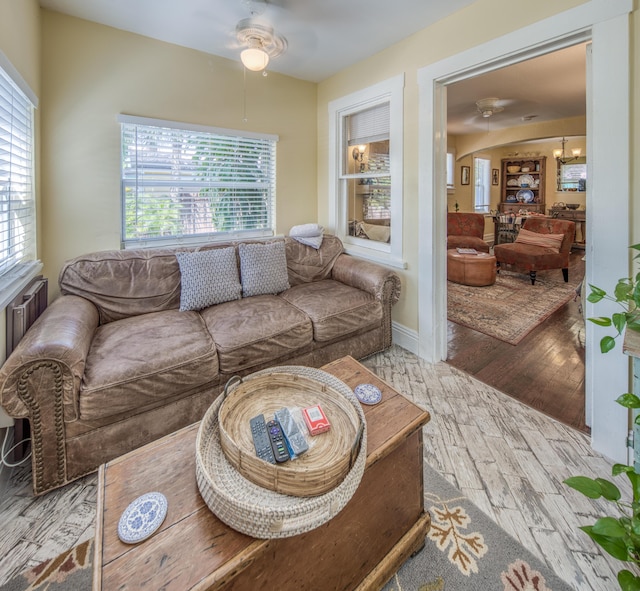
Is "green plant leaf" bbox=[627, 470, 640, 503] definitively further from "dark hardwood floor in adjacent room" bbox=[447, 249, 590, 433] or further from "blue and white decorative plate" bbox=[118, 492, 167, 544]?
"dark hardwood floor in adjacent room" bbox=[447, 249, 590, 433]

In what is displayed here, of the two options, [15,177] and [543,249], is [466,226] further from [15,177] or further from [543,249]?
[15,177]

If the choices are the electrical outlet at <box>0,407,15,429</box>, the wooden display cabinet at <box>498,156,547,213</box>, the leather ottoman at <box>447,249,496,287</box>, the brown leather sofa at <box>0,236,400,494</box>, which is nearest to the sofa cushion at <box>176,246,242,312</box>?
the brown leather sofa at <box>0,236,400,494</box>

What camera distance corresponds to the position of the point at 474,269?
189 inches

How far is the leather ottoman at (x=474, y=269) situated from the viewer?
4.75 m

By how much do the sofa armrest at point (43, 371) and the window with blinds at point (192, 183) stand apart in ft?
4.35

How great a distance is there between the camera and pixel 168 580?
0.73 meters

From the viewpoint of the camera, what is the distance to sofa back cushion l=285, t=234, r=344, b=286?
3.03m

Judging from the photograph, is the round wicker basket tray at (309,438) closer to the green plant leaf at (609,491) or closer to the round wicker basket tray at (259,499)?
the round wicker basket tray at (259,499)

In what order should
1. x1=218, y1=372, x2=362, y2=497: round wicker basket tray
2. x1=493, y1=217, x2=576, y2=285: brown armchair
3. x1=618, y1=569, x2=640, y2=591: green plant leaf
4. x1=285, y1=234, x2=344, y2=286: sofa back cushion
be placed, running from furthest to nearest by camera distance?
x1=493, y1=217, x2=576, y2=285: brown armchair < x1=285, y1=234, x2=344, y2=286: sofa back cushion < x1=218, y1=372, x2=362, y2=497: round wicker basket tray < x1=618, y1=569, x2=640, y2=591: green plant leaf

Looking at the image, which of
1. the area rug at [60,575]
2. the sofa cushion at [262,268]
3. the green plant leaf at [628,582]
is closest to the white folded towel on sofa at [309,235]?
the sofa cushion at [262,268]

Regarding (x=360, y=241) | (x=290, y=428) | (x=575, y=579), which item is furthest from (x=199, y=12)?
(x=575, y=579)

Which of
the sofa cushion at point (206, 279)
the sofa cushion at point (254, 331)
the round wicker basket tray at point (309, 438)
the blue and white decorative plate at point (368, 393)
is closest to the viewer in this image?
the round wicker basket tray at point (309, 438)

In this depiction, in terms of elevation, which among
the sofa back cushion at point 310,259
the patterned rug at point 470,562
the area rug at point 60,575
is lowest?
the area rug at point 60,575

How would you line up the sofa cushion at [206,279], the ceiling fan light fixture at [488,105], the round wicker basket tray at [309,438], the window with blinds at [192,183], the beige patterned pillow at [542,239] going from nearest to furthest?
the round wicker basket tray at [309,438], the sofa cushion at [206,279], the window with blinds at [192,183], the ceiling fan light fixture at [488,105], the beige patterned pillow at [542,239]
